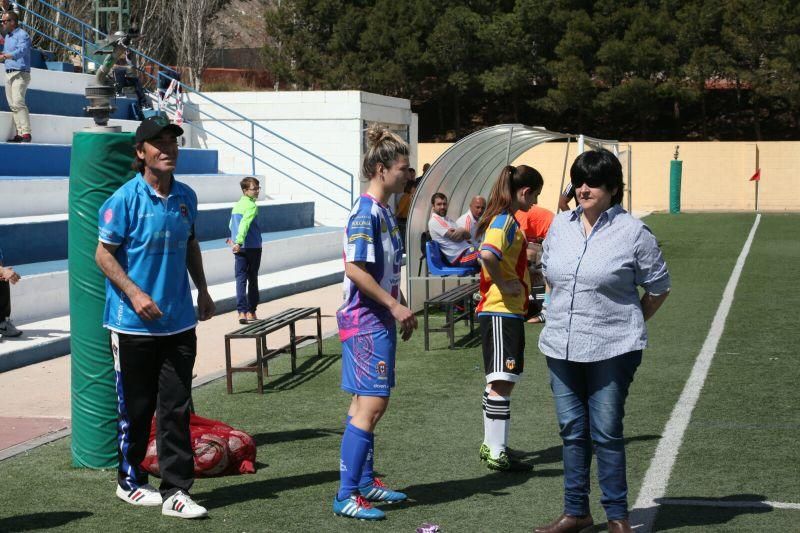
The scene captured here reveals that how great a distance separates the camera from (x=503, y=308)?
6484mm

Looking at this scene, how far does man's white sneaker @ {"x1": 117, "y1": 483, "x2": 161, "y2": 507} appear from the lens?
5641 mm

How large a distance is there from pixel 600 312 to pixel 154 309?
7.06 feet

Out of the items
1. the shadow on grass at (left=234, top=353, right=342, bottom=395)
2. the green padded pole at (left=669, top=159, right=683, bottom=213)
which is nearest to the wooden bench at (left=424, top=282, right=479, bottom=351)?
the shadow on grass at (left=234, top=353, right=342, bottom=395)

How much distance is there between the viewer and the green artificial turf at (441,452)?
216 inches

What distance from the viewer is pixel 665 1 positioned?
151 feet

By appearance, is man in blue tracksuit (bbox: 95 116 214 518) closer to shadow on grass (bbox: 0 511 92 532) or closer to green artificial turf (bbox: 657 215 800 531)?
shadow on grass (bbox: 0 511 92 532)

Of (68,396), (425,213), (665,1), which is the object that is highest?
(665,1)

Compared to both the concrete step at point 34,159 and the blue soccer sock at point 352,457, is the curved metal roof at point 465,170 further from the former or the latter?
the blue soccer sock at point 352,457

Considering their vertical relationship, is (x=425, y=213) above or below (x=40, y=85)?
below

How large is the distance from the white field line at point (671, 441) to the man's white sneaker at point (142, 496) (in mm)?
2456

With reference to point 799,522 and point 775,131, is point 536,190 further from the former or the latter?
point 775,131

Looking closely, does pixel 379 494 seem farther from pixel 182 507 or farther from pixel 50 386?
pixel 50 386

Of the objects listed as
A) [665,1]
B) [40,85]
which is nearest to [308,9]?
[665,1]

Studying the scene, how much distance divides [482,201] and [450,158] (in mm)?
860
